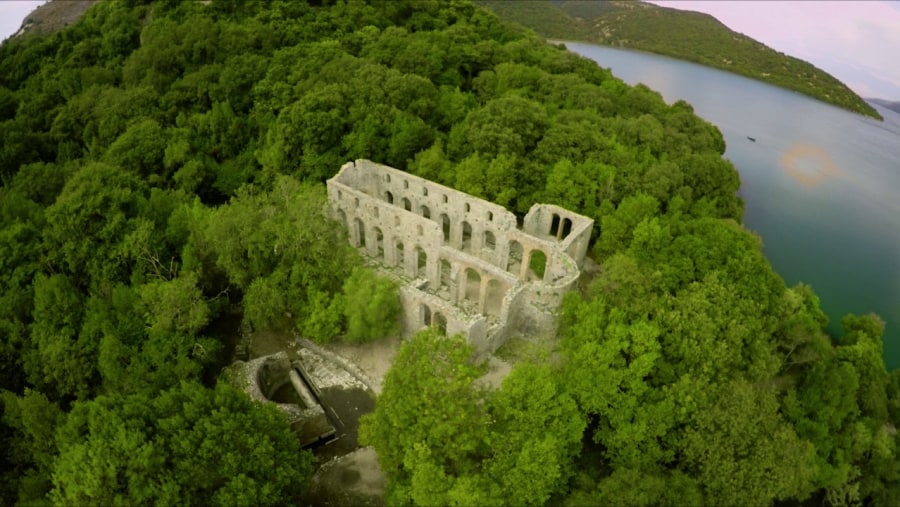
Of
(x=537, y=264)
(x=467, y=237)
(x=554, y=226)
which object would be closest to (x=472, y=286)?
(x=537, y=264)

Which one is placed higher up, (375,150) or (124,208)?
(375,150)

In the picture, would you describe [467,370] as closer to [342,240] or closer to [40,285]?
[342,240]

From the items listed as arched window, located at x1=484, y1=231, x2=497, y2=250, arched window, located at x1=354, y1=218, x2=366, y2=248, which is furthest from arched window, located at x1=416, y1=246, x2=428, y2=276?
arched window, located at x1=484, y1=231, x2=497, y2=250

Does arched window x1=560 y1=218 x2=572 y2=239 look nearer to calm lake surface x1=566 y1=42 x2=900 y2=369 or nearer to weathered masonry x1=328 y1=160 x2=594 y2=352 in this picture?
weathered masonry x1=328 y1=160 x2=594 y2=352

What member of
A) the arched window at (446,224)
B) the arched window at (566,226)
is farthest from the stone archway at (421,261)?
the arched window at (566,226)

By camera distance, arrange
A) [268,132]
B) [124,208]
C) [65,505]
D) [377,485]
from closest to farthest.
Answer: [65,505], [377,485], [124,208], [268,132]

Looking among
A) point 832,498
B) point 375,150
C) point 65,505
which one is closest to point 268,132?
point 375,150
